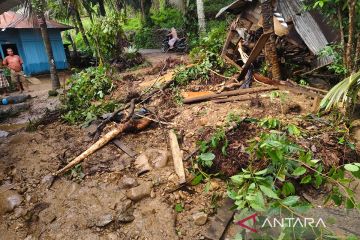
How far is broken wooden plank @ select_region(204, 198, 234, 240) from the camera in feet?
10.4

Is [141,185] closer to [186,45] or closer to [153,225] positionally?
[153,225]

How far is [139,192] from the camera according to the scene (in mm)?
3834

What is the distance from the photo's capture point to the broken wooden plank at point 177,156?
391cm

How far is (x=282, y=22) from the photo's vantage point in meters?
6.77

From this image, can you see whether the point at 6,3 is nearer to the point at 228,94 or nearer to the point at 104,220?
the point at 104,220

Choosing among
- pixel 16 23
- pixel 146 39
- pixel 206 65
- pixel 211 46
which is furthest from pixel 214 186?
pixel 146 39

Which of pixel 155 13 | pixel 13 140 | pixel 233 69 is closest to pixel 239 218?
pixel 13 140

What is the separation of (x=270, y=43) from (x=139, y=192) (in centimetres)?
441

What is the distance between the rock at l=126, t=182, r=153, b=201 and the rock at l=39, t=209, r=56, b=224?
1031 millimetres

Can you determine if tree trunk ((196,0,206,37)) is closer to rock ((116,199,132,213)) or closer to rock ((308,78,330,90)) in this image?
rock ((308,78,330,90))

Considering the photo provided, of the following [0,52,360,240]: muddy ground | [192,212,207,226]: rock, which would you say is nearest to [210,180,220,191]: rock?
[0,52,360,240]: muddy ground

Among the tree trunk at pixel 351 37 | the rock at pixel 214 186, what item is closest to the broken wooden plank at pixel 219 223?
the rock at pixel 214 186

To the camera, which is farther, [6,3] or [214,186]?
[6,3]

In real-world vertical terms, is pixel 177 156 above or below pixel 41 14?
below
